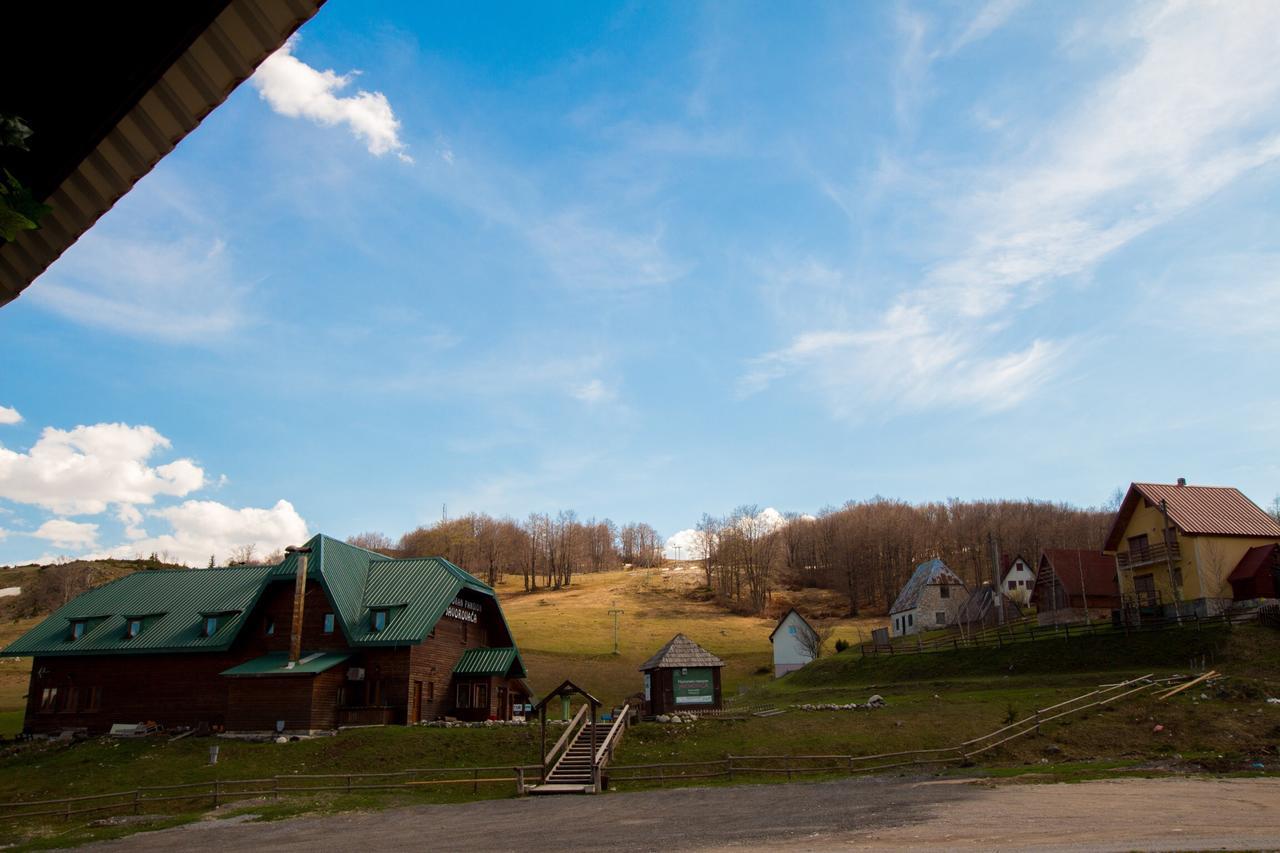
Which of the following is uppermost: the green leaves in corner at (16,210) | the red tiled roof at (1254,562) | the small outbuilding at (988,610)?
the red tiled roof at (1254,562)

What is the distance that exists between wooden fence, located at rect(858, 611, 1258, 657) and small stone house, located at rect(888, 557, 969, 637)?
34.0 ft

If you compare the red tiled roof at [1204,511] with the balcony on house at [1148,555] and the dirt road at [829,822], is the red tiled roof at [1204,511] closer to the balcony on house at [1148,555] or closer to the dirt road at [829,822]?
the balcony on house at [1148,555]

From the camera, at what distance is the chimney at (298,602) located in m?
42.7

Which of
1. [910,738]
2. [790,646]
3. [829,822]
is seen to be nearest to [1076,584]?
[790,646]

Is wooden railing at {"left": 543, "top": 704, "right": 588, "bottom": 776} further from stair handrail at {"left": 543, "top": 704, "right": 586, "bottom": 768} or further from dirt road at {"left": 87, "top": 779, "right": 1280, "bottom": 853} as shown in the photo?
dirt road at {"left": 87, "top": 779, "right": 1280, "bottom": 853}

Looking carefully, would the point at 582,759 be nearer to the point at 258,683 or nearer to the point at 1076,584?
the point at 258,683

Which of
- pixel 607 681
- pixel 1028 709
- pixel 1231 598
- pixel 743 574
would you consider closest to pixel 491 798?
pixel 1028 709

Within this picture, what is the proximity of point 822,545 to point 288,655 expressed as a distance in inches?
4355

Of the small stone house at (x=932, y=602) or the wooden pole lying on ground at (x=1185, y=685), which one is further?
the small stone house at (x=932, y=602)

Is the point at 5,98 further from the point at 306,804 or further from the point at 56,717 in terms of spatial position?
the point at 56,717

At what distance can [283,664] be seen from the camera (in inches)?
1686

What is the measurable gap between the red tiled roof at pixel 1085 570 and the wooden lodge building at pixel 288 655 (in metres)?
42.5

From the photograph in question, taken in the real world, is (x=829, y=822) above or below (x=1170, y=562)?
below

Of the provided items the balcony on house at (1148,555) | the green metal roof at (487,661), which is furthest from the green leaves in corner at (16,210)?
the balcony on house at (1148,555)
